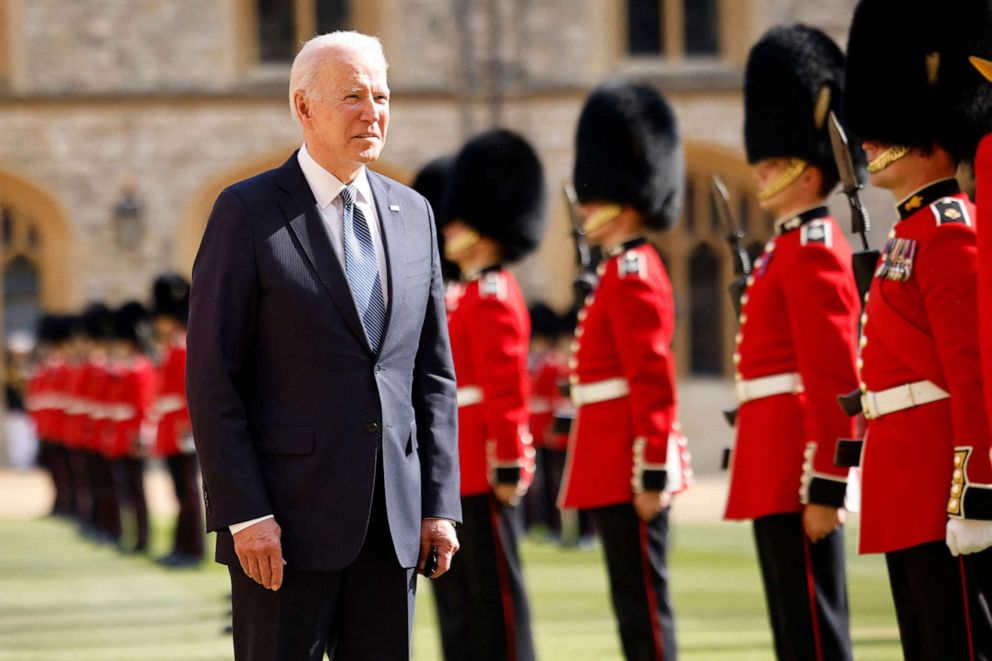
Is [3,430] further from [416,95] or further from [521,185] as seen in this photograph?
[521,185]

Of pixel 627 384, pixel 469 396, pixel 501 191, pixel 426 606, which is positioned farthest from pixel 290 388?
pixel 426 606

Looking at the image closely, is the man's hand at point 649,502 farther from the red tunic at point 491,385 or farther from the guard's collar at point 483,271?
the guard's collar at point 483,271

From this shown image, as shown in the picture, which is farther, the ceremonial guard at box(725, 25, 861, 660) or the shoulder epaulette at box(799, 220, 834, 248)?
the shoulder epaulette at box(799, 220, 834, 248)

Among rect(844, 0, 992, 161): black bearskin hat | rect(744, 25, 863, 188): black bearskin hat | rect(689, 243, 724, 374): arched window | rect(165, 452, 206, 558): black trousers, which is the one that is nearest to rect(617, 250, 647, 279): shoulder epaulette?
rect(744, 25, 863, 188): black bearskin hat

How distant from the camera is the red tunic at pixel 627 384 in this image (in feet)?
15.9

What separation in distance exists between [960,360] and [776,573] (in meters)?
1.05

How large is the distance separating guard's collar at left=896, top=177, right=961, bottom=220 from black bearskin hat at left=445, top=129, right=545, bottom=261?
262 cm

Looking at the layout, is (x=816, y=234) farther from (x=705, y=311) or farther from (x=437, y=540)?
(x=705, y=311)

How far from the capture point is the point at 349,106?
129 inches

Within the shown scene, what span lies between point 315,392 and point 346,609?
0.41m

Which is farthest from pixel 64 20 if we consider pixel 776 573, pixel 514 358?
pixel 776 573

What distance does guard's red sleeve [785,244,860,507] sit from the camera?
165 inches

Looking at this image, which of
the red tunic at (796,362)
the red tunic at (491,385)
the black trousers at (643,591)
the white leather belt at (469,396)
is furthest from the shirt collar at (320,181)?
the white leather belt at (469,396)

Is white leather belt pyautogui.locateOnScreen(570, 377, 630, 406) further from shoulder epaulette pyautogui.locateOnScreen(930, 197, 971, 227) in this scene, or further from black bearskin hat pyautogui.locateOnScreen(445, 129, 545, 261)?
shoulder epaulette pyautogui.locateOnScreen(930, 197, 971, 227)
